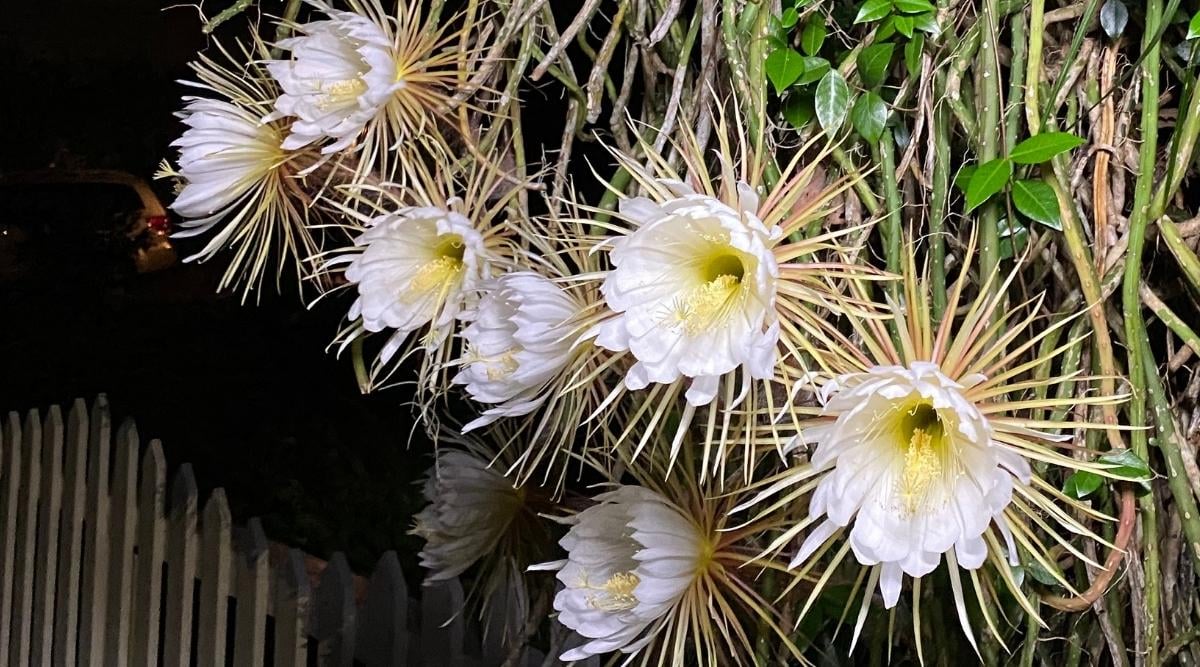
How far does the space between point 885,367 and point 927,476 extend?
5 cm

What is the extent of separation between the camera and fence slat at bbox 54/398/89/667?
1.41m

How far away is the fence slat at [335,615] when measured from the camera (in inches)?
41.0

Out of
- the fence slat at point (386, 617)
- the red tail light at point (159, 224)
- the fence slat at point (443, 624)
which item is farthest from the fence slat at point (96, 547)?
the fence slat at point (443, 624)

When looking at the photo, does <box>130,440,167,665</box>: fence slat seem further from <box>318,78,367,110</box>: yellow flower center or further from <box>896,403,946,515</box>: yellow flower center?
<box>896,403,946,515</box>: yellow flower center

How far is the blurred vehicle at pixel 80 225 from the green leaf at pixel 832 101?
3.37 ft

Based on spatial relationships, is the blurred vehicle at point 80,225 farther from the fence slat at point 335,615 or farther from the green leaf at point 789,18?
the green leaf at point 789,18

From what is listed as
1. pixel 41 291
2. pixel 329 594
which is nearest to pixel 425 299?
pixel 329 594

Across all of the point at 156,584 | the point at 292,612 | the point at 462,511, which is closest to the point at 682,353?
the point at 462,511

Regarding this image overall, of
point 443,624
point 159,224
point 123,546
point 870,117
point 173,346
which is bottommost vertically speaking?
point 443,624

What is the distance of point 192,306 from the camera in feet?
3.98

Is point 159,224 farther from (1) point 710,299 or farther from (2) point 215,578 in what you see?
(1) point 710,299

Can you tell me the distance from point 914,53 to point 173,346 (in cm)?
106

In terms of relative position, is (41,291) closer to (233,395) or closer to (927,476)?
(233,395)

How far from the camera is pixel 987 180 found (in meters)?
0.44
